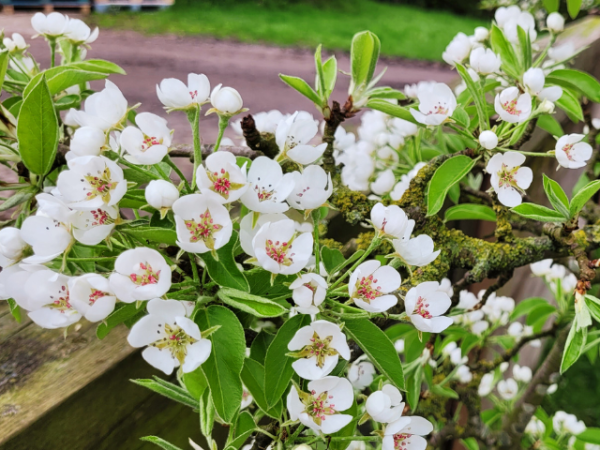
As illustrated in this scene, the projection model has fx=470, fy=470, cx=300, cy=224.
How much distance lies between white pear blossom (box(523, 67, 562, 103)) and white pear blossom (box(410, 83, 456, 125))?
5.6 inches

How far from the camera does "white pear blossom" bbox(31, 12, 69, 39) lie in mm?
703

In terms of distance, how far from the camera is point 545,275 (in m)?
1.42

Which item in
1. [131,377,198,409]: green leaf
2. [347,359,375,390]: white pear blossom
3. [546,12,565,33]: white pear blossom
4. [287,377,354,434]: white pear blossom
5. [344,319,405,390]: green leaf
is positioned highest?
[546,12,565,33]: white pear blossom

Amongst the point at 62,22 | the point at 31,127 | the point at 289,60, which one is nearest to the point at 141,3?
the point at 289,60

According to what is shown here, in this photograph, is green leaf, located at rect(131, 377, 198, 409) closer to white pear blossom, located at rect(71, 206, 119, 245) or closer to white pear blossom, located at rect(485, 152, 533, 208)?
white pear blossom, located at rect(71, 206, 119, 245)

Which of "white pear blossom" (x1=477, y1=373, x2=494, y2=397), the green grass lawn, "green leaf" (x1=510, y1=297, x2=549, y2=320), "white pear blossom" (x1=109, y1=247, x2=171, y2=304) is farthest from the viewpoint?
the green grass lawn

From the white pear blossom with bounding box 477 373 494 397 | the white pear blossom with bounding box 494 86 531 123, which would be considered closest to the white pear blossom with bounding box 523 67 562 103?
the white pear blossom with bounding box 494 86 531 123

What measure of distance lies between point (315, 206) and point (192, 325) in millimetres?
172

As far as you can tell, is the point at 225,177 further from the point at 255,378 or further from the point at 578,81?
the point at 578,81

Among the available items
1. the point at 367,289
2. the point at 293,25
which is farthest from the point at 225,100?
the point at 293,25

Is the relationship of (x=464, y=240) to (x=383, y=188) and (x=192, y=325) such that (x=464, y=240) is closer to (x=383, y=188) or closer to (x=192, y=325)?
(x=383, y=188)

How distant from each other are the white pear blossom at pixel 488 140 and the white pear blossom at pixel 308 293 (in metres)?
0.34

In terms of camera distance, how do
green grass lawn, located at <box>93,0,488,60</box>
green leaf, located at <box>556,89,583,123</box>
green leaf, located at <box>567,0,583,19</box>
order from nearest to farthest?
green leaf, located at <box>556,89,583,123</box>, green leaf, located at <box>567,0,583,19</box>, green grass lawn, located at <box>93,0,488,60</box>

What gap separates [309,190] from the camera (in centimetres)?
46
